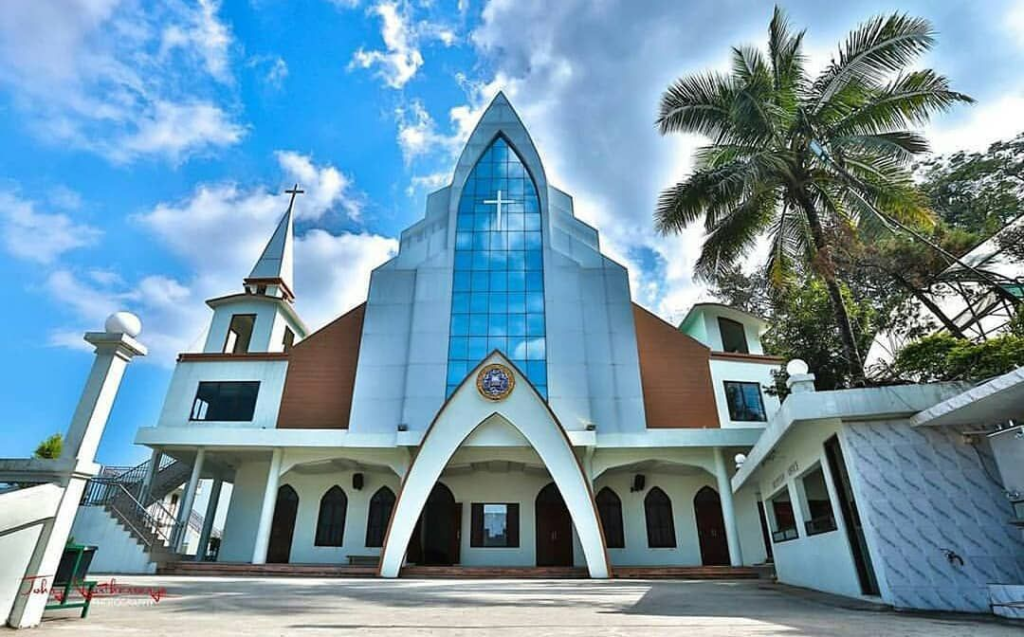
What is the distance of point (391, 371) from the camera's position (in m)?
16.8

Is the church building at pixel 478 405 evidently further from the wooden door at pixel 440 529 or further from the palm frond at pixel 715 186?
the palm frond at pixel 715 186

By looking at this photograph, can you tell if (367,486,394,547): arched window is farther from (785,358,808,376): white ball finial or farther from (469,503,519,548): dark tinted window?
(785,358,808,376): white ball finial

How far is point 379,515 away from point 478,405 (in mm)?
6243

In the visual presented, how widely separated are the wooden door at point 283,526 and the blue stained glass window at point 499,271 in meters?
6.60

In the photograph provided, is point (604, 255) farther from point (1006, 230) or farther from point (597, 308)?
point (1006, 230)

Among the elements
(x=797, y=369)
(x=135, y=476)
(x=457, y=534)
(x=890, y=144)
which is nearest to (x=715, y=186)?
(x=890, y=144)

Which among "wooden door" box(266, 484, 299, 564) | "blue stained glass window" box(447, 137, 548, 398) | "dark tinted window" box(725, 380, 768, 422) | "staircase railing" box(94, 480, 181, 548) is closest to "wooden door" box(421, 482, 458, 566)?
"blue stained glass window" box(447, 137, 548, 398)

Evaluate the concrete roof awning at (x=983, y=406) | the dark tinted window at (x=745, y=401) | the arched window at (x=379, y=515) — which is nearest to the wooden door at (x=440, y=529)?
the arched window at (x=379, y=515)

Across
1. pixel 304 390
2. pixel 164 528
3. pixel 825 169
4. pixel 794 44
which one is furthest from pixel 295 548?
pixel 794 44

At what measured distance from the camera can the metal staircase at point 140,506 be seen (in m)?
13.7

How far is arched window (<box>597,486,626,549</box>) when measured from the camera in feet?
53.0

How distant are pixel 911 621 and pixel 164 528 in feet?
57.2

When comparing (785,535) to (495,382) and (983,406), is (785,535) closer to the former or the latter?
(983,406)

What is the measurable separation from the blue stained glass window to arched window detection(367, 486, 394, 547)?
426 centimetres
